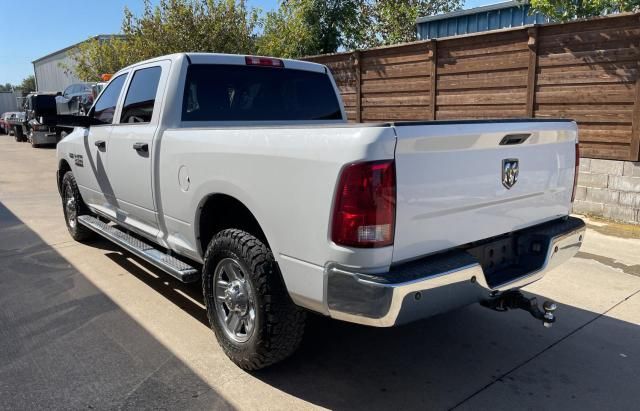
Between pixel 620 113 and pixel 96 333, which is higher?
pixel 620 113

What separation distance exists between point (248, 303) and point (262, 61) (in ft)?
7.17

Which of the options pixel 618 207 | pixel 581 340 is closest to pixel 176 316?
pixel 581 340

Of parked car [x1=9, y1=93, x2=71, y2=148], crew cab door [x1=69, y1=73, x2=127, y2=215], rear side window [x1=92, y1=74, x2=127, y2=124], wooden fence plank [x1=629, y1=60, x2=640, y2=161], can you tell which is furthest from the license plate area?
wooden fence plank [x1=629, y1=60, x2=640, y2=161]

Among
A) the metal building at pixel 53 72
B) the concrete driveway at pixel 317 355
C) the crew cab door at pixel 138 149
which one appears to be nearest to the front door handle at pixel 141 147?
the crew cab door at pixel 138 149

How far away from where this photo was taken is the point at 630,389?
303 centimetres

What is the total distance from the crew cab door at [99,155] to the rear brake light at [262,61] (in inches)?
52.8

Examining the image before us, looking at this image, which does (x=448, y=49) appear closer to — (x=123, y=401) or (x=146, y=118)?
(x=146, y=118)

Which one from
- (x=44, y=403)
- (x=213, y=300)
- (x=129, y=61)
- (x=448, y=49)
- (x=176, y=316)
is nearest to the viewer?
(x=44, y=403)

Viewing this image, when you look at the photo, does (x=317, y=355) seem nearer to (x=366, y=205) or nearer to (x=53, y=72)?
(x=366, y=205)

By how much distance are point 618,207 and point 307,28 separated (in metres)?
10.1

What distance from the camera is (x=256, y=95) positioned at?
430 cm

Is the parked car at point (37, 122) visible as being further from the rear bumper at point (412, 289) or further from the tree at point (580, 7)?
the tree at point (580, 7)

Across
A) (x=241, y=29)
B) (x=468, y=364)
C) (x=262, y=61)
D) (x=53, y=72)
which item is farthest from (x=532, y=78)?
(x=53, y=72)

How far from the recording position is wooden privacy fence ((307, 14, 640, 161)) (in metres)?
6.50
